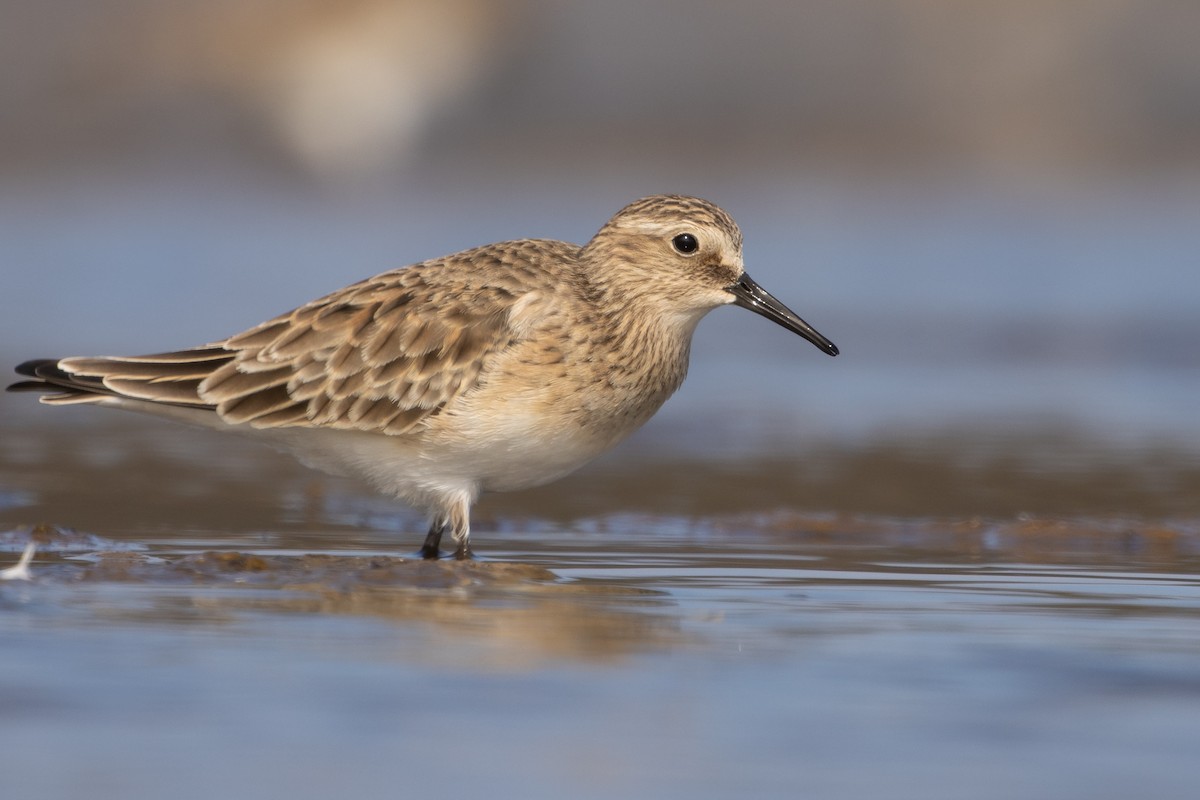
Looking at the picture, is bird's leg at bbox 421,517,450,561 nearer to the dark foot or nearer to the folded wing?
the dark foot

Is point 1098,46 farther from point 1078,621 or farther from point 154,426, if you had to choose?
point 1078,621

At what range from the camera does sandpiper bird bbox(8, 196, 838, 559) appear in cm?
713

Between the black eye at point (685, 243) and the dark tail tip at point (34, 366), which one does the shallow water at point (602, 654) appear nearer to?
the dark tail tip at point (34, 366)

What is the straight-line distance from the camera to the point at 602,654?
5.26 metres

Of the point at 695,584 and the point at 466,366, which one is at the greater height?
the point at 466,366

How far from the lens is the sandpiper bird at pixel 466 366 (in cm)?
713

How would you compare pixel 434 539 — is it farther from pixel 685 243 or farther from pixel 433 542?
pixel 685 243

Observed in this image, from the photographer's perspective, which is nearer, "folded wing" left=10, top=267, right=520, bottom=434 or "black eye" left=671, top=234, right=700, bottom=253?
"folded wing" left=10, top=267, right=520, bottom=434

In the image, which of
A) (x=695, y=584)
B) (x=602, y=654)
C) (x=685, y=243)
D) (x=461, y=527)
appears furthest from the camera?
(x=685, y=243)

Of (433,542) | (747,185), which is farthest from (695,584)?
(747,185)

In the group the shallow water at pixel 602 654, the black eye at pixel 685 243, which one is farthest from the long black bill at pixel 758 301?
the shallow water at pixel 602 654

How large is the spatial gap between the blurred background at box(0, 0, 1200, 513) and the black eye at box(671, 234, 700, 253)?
1693 millimetres

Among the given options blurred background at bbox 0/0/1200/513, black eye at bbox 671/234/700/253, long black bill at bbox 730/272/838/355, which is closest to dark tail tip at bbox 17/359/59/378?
black eye at bbox 671/234/700/253

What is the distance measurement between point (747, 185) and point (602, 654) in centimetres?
1783
